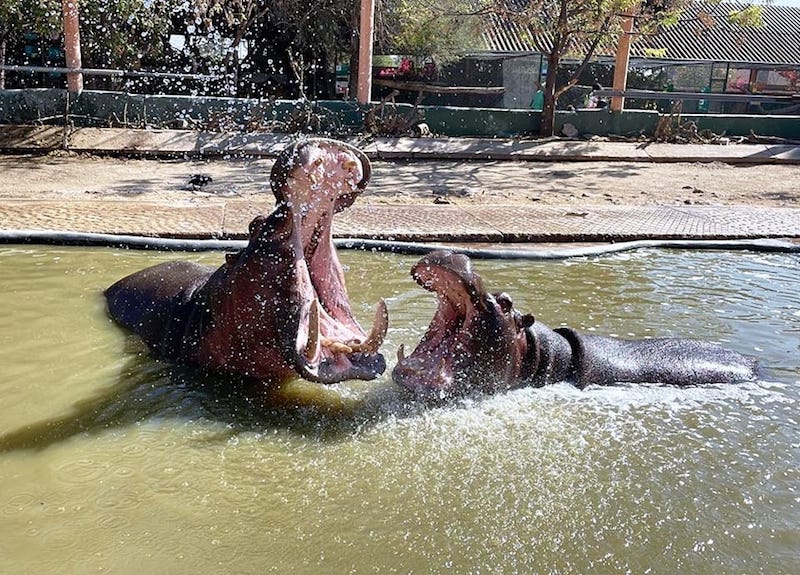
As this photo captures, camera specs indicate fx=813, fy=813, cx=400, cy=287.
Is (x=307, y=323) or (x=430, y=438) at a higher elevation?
(x=307, y=323)

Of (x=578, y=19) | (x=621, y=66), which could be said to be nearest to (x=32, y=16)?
(x=578, y=19)

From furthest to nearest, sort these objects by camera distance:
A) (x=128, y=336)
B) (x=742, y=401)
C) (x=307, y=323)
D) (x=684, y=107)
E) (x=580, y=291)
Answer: (x=684, y=107) < (x=580, y=291) < (x=128, y=336) < (x=742, y=401) < (x=307, y=323)

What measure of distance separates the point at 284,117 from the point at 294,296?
13451 mm

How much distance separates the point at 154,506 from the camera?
118 inches

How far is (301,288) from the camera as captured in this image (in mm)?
3467

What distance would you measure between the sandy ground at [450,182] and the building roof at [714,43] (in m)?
13.4

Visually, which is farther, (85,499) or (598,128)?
(598,128)

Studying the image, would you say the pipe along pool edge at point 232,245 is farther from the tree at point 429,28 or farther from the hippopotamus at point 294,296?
the tree at point 429,28

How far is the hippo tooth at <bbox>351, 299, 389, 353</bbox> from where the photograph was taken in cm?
342

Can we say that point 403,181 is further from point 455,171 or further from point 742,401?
point 742,401

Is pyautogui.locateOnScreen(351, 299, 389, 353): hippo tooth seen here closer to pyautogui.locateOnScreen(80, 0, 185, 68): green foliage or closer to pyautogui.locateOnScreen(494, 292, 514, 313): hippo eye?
pyautogui.locateOnScreen(494, 292, 514, 313): hippo eye

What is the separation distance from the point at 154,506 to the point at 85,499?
269 millimetres

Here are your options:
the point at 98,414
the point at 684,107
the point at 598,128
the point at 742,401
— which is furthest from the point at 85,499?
the point at 684,107

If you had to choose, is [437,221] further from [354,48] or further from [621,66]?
[621,66]
